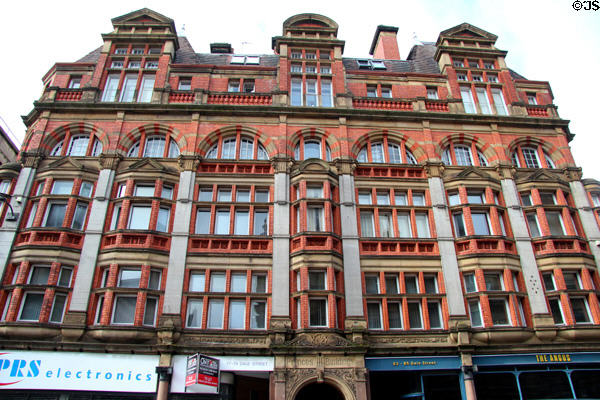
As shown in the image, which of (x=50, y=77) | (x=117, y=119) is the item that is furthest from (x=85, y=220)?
(x=50, y=77)

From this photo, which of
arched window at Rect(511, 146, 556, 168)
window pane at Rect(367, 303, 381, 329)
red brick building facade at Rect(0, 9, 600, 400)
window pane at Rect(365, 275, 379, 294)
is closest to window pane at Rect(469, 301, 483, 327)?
red brick building facade at Rect(0, 9, 600, 400)

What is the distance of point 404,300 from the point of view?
60.5 feet

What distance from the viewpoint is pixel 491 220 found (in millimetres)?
20438

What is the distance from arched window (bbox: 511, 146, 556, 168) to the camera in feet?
75.7

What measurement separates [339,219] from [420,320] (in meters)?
5.98

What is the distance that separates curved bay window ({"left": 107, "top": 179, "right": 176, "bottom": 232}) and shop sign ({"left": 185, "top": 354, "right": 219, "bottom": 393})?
21.7 feet

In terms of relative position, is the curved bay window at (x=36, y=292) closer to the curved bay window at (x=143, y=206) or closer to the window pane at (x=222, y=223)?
the curved bay window at (x=143, y=206)

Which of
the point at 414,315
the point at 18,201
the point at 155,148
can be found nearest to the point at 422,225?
the point at 414,315

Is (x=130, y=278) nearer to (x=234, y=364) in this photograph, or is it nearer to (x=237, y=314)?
(x=237, y=314)

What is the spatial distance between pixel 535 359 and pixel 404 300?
5870 millimetres

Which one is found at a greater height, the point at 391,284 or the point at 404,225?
the point at 404,225

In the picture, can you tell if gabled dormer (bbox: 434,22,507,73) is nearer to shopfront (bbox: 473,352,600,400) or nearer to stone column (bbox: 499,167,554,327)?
stone column (bbox: 499,167,554,327)

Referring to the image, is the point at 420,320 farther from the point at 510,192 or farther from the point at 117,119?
the point at 117,119

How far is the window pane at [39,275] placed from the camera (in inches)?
703
